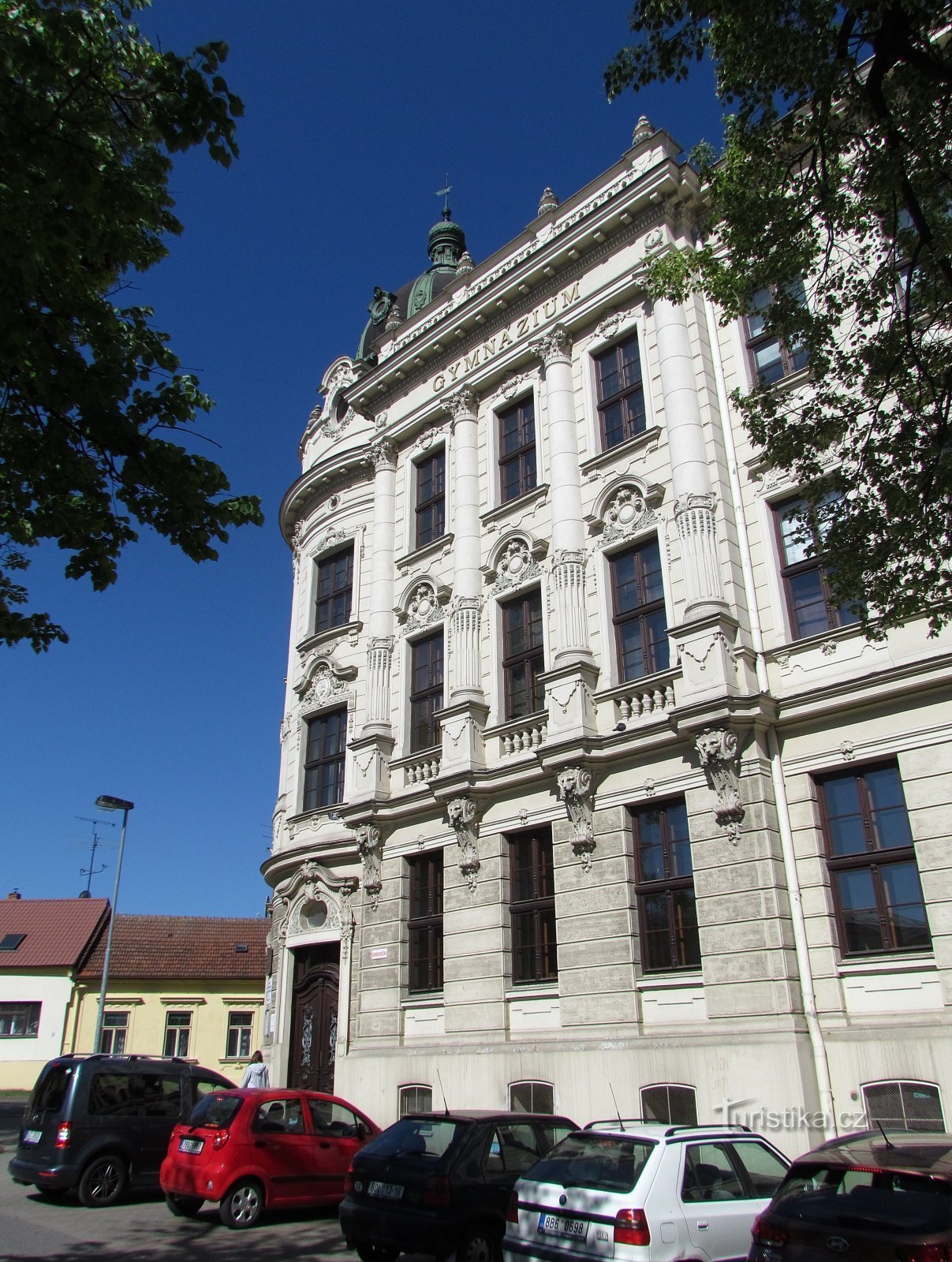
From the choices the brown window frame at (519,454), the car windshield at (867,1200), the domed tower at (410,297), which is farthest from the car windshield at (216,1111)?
the domed tower at (410,297)

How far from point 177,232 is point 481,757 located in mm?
11786

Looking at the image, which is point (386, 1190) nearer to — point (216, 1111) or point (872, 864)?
point (216, 1111)

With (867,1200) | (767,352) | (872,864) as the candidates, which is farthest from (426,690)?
(867,1200)

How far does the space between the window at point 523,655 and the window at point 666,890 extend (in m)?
3.52

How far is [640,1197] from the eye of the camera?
7.99m

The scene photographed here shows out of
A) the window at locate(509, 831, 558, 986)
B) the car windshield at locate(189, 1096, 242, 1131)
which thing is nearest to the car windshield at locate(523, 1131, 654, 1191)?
the car windshield at locate(189, 1096, 242, 1131)

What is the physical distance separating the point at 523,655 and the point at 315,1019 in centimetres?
919

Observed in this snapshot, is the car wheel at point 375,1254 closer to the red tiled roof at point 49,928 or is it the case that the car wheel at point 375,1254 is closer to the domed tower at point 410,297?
the domed tower at point 410,297

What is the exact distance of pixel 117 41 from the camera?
9.85 metres

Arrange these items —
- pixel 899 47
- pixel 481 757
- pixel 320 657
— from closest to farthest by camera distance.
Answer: pixel 899 47
pixel 481 757
pixel 320 657

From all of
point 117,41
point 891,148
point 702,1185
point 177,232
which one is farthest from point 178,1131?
point 891,148

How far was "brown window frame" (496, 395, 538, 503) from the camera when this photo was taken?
20.9 meters

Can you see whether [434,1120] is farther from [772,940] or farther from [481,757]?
[481,757]

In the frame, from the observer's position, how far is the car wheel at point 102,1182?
13.6 meters
